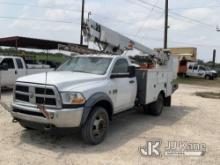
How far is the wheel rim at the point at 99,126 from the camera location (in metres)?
6.16

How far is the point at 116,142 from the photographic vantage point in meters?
6.41

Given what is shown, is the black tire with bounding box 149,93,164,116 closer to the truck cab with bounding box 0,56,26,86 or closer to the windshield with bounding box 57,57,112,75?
the windshield with bounding box 57,57,112,75

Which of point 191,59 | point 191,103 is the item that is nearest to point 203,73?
point 191,59

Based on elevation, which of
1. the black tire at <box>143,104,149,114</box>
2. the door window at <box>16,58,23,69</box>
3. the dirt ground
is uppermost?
the door window at <box>16,58,23,69</box>

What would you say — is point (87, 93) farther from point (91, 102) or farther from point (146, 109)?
point (146, 109)

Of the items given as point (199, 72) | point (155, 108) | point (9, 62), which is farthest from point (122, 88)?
point (199, 72)

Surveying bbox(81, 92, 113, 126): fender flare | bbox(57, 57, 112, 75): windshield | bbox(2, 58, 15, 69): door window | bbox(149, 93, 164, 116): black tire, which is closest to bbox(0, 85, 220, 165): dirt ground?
bbox(149, 93, 164, 116): black tire

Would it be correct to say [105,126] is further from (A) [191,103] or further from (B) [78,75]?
(A) [191,103]

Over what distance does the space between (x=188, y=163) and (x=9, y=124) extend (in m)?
4.63

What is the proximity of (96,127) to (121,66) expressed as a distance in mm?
1919

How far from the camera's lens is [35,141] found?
6.24 m

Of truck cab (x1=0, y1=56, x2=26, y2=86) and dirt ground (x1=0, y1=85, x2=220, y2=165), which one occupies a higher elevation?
truck cab (x1=0, y1=56, x2=26, y2=86)

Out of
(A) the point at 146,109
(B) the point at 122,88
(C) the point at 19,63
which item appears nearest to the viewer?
(B) the point at 122,88

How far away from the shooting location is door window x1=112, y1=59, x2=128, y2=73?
23.5 feet
